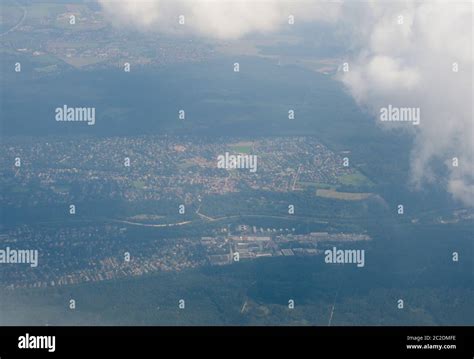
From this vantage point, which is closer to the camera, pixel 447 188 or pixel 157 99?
pixel 447 188

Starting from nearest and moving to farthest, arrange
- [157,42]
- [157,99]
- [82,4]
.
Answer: [157,99]
[157,42]
[82,4]

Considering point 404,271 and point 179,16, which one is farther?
point 179,16
